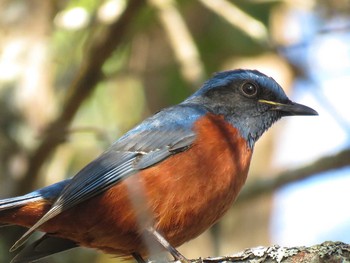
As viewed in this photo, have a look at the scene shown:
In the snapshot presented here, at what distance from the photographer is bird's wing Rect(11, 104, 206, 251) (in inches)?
281

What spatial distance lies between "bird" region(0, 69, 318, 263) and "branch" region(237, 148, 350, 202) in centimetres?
110

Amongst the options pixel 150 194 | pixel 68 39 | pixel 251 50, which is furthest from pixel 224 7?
pixel 150 194

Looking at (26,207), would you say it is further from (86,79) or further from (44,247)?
(86,79)

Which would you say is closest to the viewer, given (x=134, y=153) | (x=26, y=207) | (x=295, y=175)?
(x=26, y=207)

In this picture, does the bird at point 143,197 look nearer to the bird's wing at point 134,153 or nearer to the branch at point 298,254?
the bird's wing at point 134,153

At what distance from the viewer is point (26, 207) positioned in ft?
23.5

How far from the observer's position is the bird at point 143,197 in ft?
23.1

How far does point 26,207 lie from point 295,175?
9.86ft

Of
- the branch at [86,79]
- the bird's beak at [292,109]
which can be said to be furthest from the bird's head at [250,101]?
the branch at [86,79]

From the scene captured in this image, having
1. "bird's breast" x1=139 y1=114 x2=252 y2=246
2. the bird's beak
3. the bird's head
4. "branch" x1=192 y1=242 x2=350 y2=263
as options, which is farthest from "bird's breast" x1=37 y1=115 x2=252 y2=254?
the bird's beak

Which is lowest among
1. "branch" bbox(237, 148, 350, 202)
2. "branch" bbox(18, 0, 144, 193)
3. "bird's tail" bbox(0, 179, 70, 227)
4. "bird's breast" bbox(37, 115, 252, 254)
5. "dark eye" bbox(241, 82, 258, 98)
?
"branch" bbox(237, 148, 350, 202)

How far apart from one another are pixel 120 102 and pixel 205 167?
4.89 meters

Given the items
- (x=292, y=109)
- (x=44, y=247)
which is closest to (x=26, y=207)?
(x=44, y=247)

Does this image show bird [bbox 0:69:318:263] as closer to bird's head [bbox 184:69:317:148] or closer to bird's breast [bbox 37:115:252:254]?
bird's breast [bbox 37:115:252:254]
